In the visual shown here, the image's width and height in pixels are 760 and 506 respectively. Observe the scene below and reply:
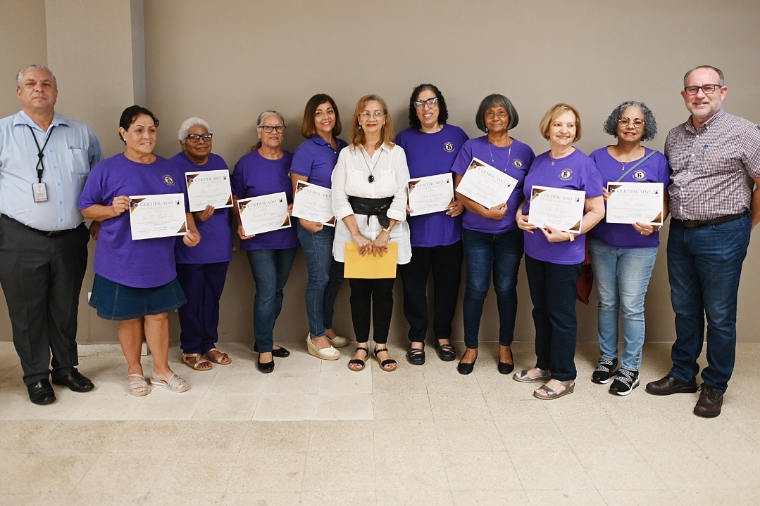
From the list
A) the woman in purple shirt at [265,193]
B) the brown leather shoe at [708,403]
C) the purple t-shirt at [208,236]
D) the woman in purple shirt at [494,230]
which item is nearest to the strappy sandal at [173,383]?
the woman in purple shirt at [265,193]

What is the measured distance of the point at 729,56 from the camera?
3.97 metres

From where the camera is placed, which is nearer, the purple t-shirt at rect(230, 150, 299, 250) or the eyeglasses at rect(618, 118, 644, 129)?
the eyeglasses at rect(618, 118, 644, 129)

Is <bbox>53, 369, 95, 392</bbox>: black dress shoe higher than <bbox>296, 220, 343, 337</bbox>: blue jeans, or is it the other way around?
<bbox>296, 220, 343, 337</bbox>: blue jeans

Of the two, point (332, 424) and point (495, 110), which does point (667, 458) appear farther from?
point (495, 110)

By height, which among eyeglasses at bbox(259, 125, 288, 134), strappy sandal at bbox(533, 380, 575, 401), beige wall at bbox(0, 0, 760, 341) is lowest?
strappy sandal at bbox(533, 380, 575, 401)

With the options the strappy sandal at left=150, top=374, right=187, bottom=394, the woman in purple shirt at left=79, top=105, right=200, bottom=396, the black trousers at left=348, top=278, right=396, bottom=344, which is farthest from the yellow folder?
the strappy sandal at left=150, top=374, right=187, bottom=394

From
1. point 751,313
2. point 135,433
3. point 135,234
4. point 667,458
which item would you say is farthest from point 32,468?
point 751,313

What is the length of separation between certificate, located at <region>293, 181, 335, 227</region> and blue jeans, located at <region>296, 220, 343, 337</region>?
110 millimetres

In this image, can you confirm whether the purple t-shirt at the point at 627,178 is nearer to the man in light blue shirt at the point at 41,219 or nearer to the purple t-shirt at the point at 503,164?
the purple t-shirt at the point at 503,164

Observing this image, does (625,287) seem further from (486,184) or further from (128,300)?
(128,300)

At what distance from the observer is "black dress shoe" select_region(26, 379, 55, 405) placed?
3221 millimetres

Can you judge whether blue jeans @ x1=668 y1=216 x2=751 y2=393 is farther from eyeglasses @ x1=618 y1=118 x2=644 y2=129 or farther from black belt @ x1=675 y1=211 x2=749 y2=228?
eyeglasses @ x1=618 y1=118 x2=644 y2=129

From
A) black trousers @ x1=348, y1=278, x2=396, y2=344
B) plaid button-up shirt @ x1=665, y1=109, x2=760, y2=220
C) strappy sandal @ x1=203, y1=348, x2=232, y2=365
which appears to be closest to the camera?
plaid button-up shirt @ x1=665, y1=109, x2=760, y2=220

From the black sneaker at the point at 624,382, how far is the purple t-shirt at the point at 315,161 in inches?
76.1
